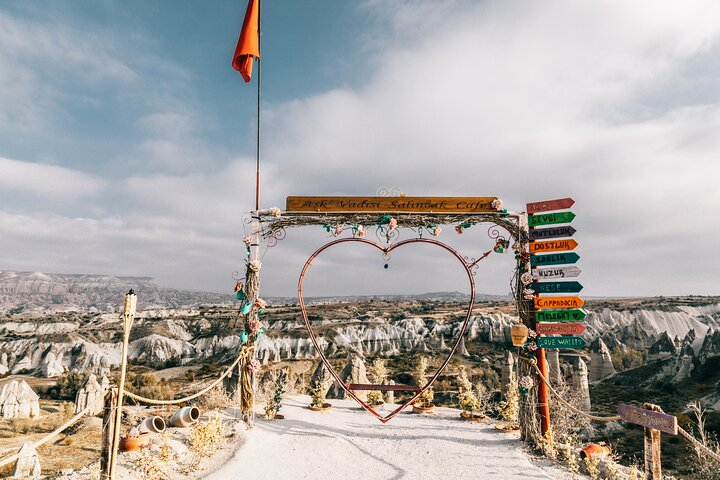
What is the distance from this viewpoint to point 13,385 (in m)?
24.4

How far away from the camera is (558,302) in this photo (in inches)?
302

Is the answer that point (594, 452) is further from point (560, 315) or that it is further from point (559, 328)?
point (560, 315)

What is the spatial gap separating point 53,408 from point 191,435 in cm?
2871

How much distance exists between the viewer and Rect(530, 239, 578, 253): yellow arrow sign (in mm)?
7613

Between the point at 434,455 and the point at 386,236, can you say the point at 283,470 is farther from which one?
the point at 386,236

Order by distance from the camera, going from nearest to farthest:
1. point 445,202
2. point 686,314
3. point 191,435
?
point 191,435 < point 445,202 < point 686,314

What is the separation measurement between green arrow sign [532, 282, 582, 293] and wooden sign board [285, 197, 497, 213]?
5.91ft

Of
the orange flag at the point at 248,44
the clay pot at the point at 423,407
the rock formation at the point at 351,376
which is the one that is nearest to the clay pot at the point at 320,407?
the clay pot at the point at 423,407

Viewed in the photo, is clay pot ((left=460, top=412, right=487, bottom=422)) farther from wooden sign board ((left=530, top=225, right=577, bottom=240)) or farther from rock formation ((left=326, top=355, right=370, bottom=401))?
rock formation ((left=326, top=355, right=370, bottom=401))

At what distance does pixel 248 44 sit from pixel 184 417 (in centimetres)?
821

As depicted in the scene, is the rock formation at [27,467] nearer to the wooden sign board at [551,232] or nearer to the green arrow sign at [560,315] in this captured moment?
the green arrow sign at [560,315]

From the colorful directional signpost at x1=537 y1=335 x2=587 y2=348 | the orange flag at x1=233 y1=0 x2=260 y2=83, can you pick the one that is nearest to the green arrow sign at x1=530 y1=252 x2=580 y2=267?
the colorful directional signpost at x1=537 y1=335 x2=587 y2=348

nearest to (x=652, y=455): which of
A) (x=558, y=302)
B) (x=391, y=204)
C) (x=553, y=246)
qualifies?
(x=558, y=302)

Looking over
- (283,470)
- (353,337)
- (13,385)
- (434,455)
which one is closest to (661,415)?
(434,455)
